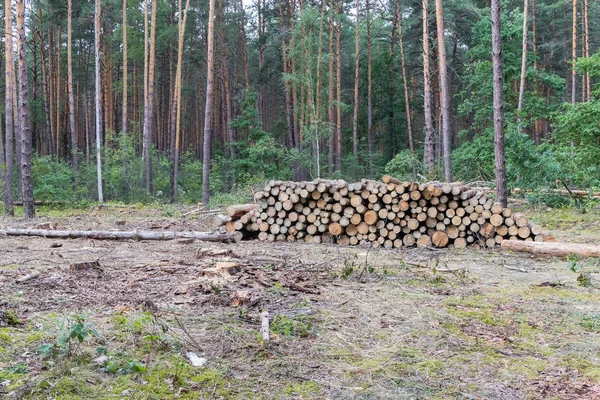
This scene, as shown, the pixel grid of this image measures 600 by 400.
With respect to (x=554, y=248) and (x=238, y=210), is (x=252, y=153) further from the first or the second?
(x=554, y=248)

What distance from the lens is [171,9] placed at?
28969 millimetres

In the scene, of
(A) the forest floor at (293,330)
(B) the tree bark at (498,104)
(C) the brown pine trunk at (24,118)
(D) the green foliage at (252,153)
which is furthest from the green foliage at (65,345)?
(D) the green foliage at (252,153)

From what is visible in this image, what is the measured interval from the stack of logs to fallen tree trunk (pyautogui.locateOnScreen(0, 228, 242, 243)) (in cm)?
43

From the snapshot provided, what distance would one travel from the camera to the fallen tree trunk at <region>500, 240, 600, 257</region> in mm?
8242

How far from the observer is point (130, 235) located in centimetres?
1012

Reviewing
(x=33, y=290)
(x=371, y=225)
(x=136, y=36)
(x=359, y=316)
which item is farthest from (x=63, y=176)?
(x=359, y=316)

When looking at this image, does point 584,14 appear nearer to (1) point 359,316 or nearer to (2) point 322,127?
(2) point 322,127

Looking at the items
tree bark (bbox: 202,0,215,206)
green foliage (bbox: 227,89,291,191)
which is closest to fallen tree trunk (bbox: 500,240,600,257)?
tree bark (bbox: 202,0,215,206)

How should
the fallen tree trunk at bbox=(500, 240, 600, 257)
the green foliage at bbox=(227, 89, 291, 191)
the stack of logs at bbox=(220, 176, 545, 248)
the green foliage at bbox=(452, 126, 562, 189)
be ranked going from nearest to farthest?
the fallen tree trunk at bbox=(500, 240, 600, 257), the stack of logs at bbox=(220, 176, 545, 248), the green foliage at bbox=(452, 126, 562, 189), the green foliage at bbox=(227, 89, 291, 191)

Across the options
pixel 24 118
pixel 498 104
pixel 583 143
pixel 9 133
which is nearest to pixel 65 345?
pixel 498 104

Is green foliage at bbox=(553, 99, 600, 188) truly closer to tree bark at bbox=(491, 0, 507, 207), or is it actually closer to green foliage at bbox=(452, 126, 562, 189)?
green foliage at bbox=(452, 126, 562, 189)

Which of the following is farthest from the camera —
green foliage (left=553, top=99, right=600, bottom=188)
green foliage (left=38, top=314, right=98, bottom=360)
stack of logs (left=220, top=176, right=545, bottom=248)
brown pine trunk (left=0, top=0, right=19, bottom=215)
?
brown pine trunk (left=0, top=0, right=19, bottom=215)

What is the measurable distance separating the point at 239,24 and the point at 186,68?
Result: 6.91 meters

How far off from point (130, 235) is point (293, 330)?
678 cm
